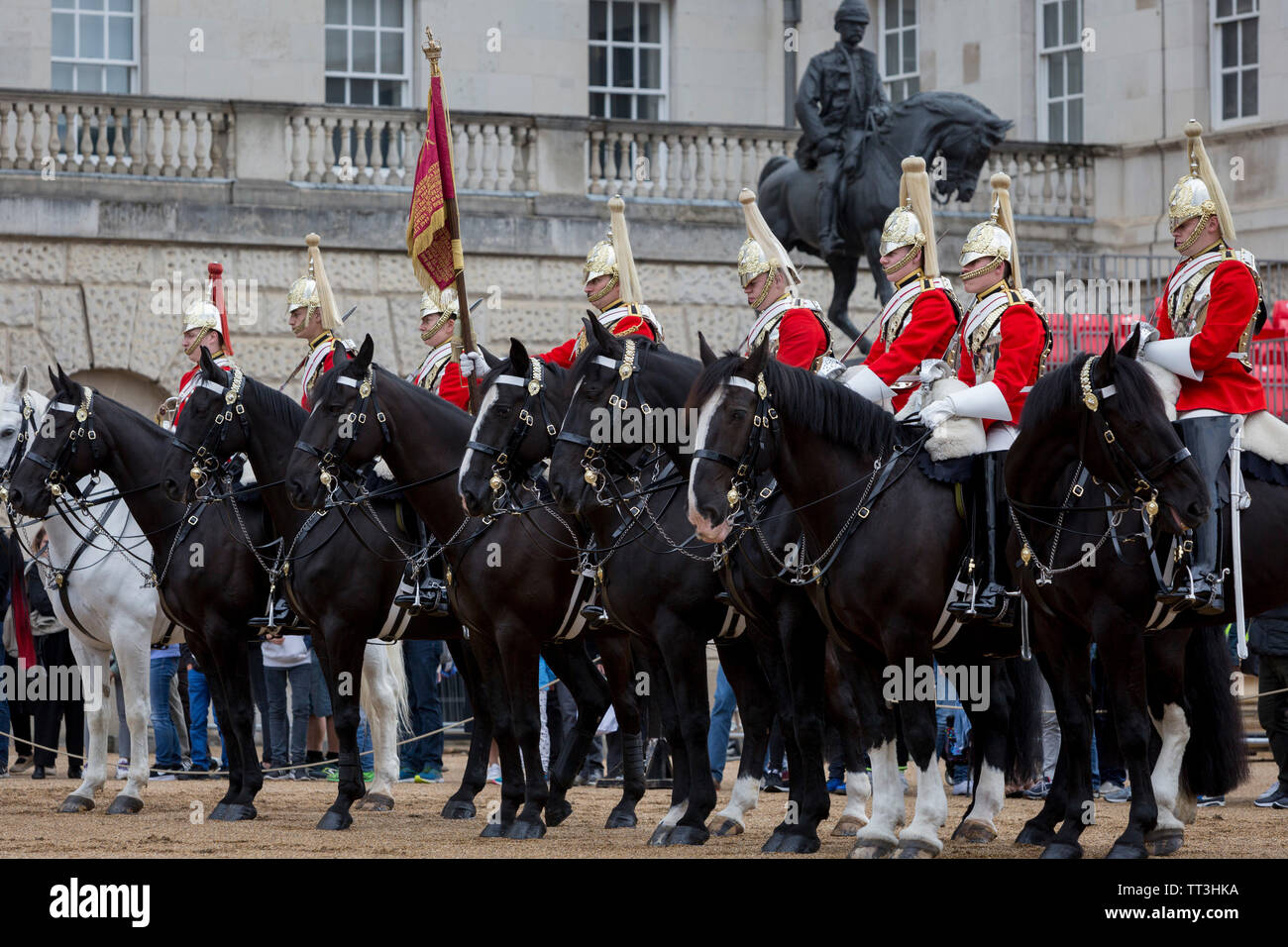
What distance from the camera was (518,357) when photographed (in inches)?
392

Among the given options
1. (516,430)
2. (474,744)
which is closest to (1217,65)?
(474,744)

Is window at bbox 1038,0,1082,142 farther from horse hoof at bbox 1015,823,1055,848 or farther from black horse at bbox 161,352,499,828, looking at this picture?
horse hoof at bbox 1015,823,1055,848

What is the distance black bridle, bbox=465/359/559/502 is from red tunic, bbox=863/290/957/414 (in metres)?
1.58

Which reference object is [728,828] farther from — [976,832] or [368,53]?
[368,53]

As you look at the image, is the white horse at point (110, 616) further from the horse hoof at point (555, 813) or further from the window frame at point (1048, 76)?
the window frame at point (1048, 76)

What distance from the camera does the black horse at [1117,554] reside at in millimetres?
A: 8477

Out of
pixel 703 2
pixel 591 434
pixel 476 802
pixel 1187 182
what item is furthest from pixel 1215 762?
pixel 703 2

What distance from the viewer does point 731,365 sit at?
8789 mm

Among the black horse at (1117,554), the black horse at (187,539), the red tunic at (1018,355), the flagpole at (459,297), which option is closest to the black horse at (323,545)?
the black horse at (187,539)

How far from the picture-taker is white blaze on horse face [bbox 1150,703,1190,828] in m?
9.00

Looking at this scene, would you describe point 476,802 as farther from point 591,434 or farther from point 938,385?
point 938,385

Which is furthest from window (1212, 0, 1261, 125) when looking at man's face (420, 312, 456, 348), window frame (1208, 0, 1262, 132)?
man's face (420, 312, 456, 348)

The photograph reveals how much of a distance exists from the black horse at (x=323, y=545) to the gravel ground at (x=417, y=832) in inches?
23.0
